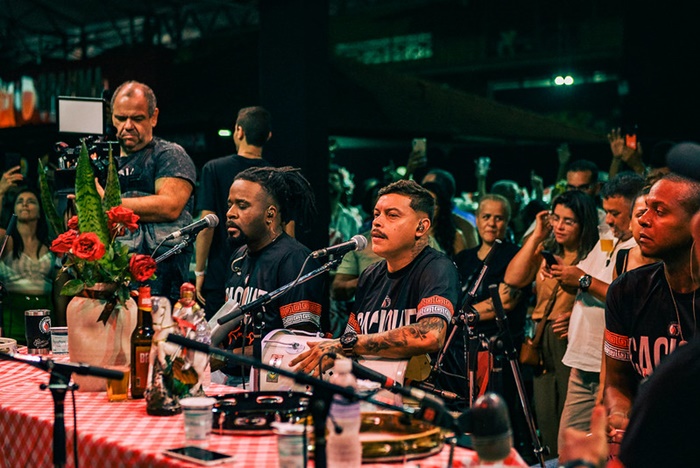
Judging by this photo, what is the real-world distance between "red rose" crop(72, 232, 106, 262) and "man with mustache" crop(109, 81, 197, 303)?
1.12 meters

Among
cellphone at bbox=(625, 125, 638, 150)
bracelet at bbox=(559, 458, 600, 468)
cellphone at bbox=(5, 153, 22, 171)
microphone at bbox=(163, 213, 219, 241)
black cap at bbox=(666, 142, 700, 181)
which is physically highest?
cellphone at bbox=(625, 125, 638, 150)

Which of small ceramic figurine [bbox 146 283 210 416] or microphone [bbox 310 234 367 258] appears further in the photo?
microphone [bbox 310 234 367 258]

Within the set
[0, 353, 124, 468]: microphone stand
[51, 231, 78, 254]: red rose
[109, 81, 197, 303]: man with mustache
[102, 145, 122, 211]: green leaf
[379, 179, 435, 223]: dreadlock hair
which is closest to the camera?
[0, 353, 124, 468]: microphone stand

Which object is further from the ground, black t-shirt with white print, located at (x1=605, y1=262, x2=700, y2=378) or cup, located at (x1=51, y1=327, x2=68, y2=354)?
black t-shirt with white print, located at (x1=605, y1=262, x2=700, y2=378)

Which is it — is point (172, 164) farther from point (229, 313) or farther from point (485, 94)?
point (485, 94)

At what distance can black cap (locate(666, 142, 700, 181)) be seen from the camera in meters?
2.19

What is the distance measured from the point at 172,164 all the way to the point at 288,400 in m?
1.94

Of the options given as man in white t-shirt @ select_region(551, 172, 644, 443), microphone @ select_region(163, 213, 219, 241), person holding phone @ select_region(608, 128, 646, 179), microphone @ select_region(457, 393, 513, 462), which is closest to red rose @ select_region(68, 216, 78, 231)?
microphone @ select_region(163, 213, 219, 241)

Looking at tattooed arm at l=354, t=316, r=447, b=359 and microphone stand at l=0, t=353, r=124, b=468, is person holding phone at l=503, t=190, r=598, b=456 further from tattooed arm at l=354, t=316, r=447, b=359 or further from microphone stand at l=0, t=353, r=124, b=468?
microphone stand at l=0, t=353, r=124, b=468

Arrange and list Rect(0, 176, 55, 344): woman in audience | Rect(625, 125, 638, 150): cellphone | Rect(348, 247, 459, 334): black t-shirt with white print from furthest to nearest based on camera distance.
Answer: Rect(625, 125, 638, 150): cellphone → Rect(0, 176, 55, 344): woman in audience → Rect(348, 247, 459, 334): black t-shirt with white print

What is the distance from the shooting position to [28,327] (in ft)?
13.9

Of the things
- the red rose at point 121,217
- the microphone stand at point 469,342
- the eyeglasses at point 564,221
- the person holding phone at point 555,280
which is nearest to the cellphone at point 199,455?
the red rose at point 121,217

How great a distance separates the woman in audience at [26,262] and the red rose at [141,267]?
3817mm

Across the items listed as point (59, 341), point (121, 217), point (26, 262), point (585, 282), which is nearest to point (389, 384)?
point (121, 217)
